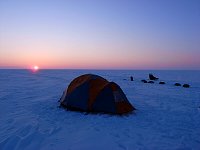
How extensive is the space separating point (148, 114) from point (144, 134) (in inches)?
139

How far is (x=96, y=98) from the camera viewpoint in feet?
39.3

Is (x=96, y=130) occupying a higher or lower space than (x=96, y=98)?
lower

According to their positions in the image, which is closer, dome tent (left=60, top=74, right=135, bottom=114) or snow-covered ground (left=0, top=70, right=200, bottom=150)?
snow-covered ground (left=0, top=70, right=200, bottom=150)

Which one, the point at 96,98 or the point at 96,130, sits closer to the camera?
the point at 96,130

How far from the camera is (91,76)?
13242 mm

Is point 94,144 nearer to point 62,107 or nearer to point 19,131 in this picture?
point 19,131

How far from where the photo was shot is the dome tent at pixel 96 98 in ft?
38.8

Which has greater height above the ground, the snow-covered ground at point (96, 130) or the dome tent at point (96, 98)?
the dome tent at point (96, 98)

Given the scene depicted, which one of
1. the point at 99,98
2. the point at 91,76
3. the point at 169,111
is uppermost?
the point at 91,76

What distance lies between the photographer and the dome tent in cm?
1181

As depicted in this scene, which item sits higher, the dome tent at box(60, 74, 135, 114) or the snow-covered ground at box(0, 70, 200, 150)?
the dome tent at box(60, 74, 135, 114)

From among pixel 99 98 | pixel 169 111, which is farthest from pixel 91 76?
pixel 169 111

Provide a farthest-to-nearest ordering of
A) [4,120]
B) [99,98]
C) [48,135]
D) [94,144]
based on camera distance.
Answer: [99,98] < [4,120] < [48,135] < [94,144]

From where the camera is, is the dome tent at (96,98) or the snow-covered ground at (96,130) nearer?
the snow-covered ground at (96,130)
